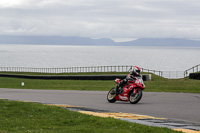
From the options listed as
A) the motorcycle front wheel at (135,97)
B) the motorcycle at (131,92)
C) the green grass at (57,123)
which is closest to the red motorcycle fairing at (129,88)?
the motorcycle at (131,92)

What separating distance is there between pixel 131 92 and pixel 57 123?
6.24 meters

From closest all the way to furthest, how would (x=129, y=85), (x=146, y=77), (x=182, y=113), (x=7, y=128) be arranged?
1. (x=7, y=128)
2. (x=182, y=113)
3. (x=129, y=85)
4. (x=146, y=77)

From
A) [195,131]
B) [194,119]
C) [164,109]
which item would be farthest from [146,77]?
[195,131]

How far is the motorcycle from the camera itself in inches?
602

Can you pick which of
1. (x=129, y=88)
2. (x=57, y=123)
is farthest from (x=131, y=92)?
(x=57, y=123)

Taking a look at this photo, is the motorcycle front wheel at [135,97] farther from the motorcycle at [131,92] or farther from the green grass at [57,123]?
the green grass at [57,123]

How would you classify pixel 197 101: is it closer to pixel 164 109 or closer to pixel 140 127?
pixel 164 109

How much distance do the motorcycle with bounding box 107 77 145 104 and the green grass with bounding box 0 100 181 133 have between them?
3.92m

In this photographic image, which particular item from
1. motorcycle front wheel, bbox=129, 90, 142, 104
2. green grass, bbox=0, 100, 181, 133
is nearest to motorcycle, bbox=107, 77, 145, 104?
motorcycle front wheel, bbox=129, 90, 142, 104

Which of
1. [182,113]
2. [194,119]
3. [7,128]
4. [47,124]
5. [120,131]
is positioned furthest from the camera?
[182,113]

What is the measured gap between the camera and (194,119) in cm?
1108

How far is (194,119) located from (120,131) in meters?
3.47

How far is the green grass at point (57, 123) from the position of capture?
8696mm

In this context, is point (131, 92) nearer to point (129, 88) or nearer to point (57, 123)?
point (129, 88)
